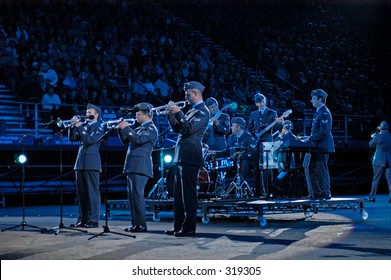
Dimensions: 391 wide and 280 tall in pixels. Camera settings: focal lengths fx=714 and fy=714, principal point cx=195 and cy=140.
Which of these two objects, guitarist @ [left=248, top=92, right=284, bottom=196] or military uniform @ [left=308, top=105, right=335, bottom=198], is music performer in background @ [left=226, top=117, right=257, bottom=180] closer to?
guitarist @ [left=248, top=92, right=284, bottom=196]

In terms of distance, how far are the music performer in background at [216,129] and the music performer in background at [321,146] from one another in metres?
1.59

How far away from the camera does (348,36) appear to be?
2705cm

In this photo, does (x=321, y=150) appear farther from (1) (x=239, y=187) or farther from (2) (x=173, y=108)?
(2) (x=173, y=108)

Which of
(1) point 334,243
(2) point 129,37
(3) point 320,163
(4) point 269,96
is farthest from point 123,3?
(1) point 334,243

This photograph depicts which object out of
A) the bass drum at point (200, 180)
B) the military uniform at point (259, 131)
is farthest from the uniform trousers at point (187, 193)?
the military uniform at point (259, 131)

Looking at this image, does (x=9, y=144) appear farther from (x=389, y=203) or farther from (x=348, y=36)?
(x=348, y=36)

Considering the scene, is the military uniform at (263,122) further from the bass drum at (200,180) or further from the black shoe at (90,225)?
the black shoe at (90,225)

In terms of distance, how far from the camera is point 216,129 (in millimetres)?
13102

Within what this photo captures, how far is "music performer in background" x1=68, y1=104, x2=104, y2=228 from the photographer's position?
1102cm

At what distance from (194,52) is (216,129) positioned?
37.3ft

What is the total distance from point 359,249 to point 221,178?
5.61 metres

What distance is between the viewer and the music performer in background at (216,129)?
1309 centimetres

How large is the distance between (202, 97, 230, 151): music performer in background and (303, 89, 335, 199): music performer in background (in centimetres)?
159

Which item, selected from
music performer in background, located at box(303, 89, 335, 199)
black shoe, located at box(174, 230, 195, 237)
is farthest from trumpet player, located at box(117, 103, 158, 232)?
music performer in background, located at box(303, 89, 335, 199)
